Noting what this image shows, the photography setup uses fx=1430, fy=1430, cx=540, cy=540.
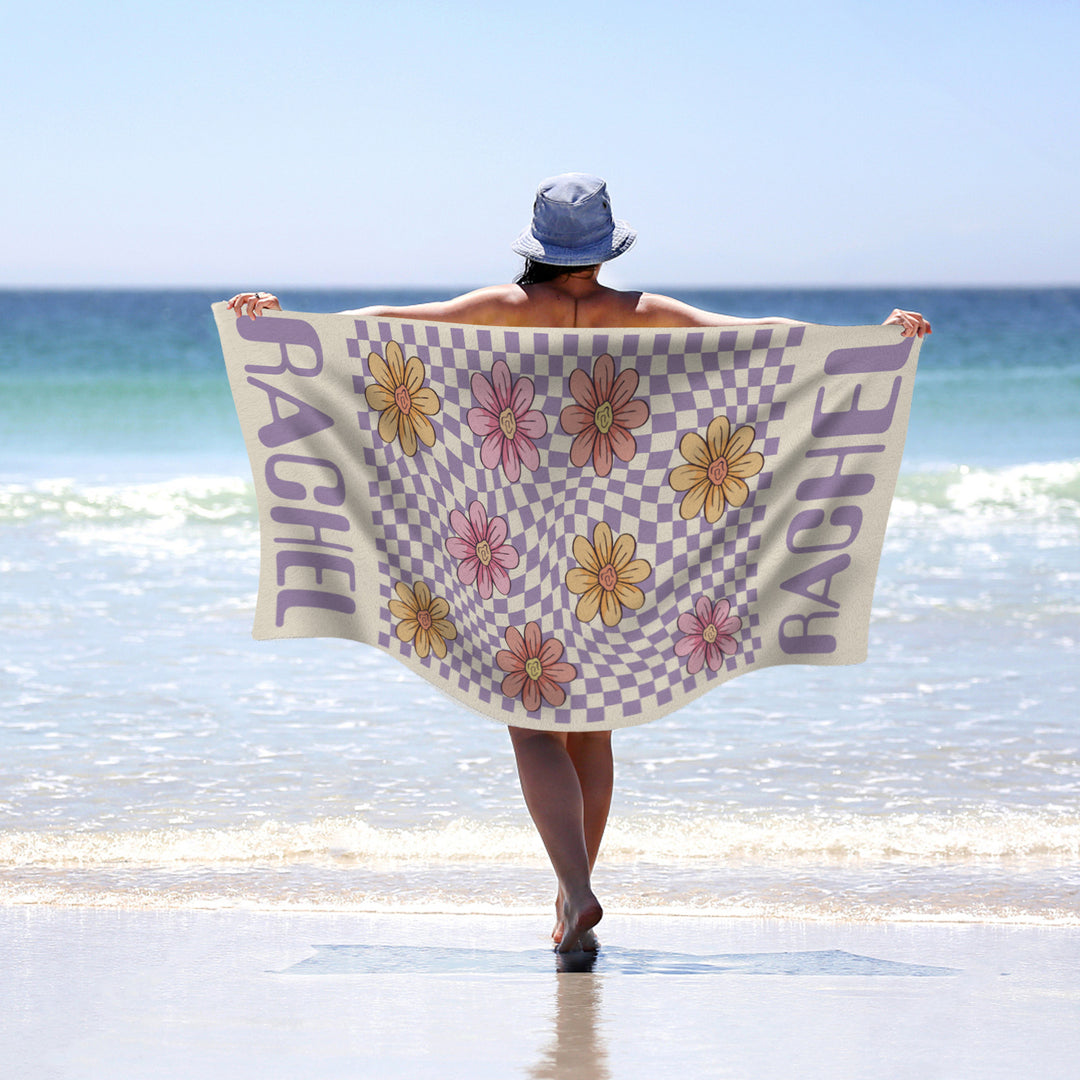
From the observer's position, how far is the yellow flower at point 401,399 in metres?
3.22

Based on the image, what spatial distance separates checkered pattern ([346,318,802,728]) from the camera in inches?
124

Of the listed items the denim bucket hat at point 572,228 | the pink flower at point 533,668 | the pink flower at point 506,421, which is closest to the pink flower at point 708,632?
the pink flower at point 533,668

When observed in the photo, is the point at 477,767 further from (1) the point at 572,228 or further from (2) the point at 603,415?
(1) the point at 572,228

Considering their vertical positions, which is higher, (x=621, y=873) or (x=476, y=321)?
(x=476, y=321)

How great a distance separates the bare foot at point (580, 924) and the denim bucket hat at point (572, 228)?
4.46 ft

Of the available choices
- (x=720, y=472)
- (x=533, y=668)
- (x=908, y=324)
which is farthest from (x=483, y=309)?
(x=908, y=324)

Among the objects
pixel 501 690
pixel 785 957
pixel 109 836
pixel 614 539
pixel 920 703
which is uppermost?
pixel 614 539

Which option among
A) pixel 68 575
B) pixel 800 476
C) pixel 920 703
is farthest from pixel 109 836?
pixel 68 575

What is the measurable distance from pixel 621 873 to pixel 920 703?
2.22 m

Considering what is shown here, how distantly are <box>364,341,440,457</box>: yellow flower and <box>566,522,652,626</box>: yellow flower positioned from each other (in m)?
0.43

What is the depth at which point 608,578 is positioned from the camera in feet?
10.5

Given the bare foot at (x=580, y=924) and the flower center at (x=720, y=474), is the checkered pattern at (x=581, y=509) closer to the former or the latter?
the flower center at (x=720, y=474)

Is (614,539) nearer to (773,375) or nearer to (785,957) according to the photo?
(773,375)

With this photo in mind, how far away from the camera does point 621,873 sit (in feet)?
12.4
